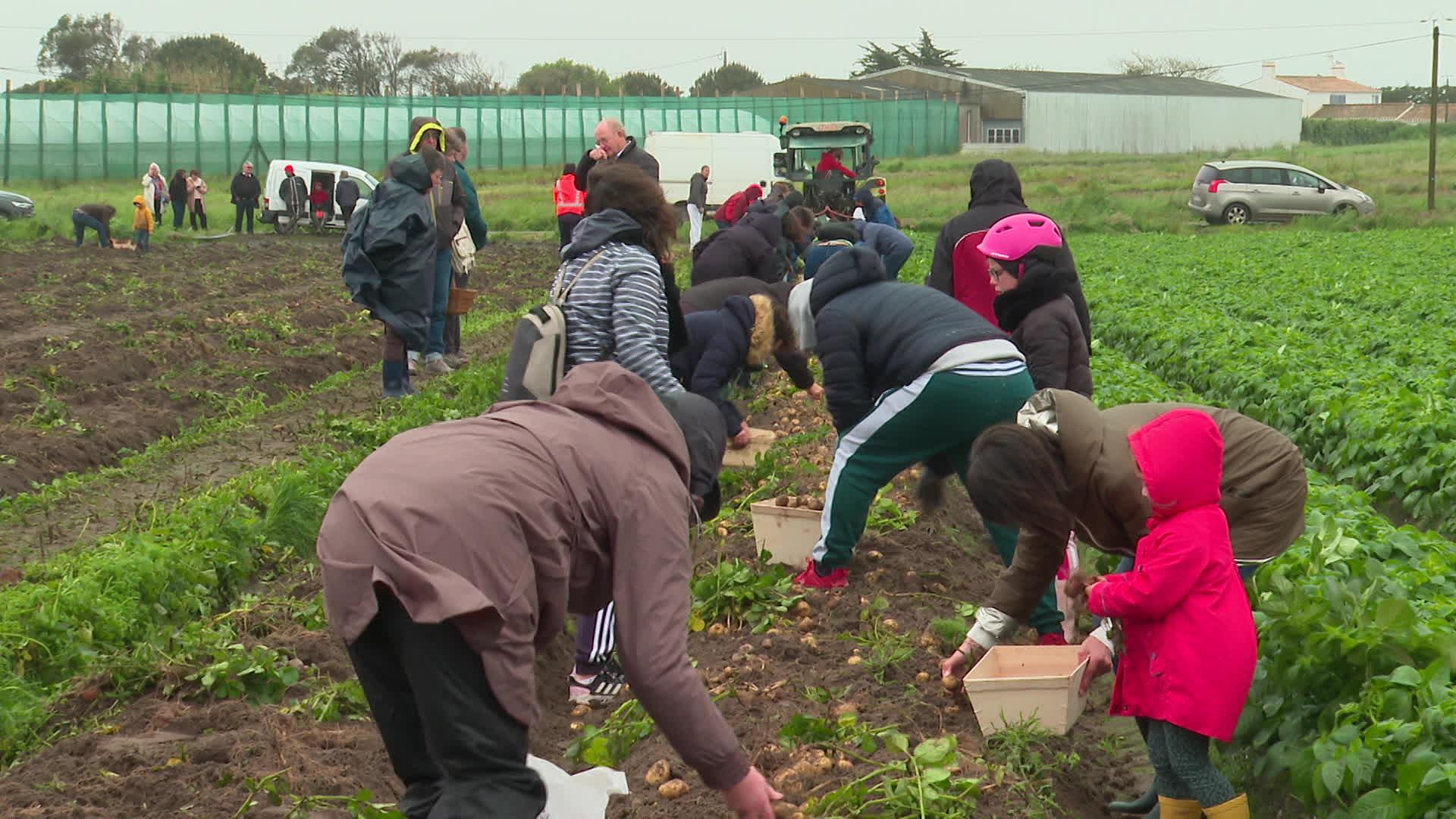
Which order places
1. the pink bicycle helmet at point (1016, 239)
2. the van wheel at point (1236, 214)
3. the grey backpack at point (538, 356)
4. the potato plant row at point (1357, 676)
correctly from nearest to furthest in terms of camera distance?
the potato plant row at point (1357, 676)
the grey backpack at point (538, 356)
the pink bicycle helmet at point (1016, 239)
the van wheel at point (1236, 214)

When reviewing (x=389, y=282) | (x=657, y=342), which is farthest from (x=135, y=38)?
(x=657, y=342)

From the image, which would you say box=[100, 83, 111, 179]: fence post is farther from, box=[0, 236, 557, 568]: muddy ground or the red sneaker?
the red sneaker

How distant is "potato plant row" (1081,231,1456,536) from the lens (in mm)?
7980

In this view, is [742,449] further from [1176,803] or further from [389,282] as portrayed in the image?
[1176,803]

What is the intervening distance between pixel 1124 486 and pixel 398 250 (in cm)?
716

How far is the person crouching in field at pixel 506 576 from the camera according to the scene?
104 inches

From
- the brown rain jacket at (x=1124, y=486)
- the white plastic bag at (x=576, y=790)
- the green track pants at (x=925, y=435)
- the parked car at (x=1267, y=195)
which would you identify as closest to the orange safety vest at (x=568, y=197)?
the green track pants at (x=925, y=435)

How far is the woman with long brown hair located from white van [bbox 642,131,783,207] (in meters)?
30.0

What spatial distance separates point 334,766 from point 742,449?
376 centimetres

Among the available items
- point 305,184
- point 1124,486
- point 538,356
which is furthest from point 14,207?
point 1124,486

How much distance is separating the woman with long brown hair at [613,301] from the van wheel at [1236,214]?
31.6 meters

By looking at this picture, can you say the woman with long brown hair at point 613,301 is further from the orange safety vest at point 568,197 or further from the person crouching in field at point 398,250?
the orange safety vest at point 568,197

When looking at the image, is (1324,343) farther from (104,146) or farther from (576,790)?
(104,146)

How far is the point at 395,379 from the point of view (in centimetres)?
1057
